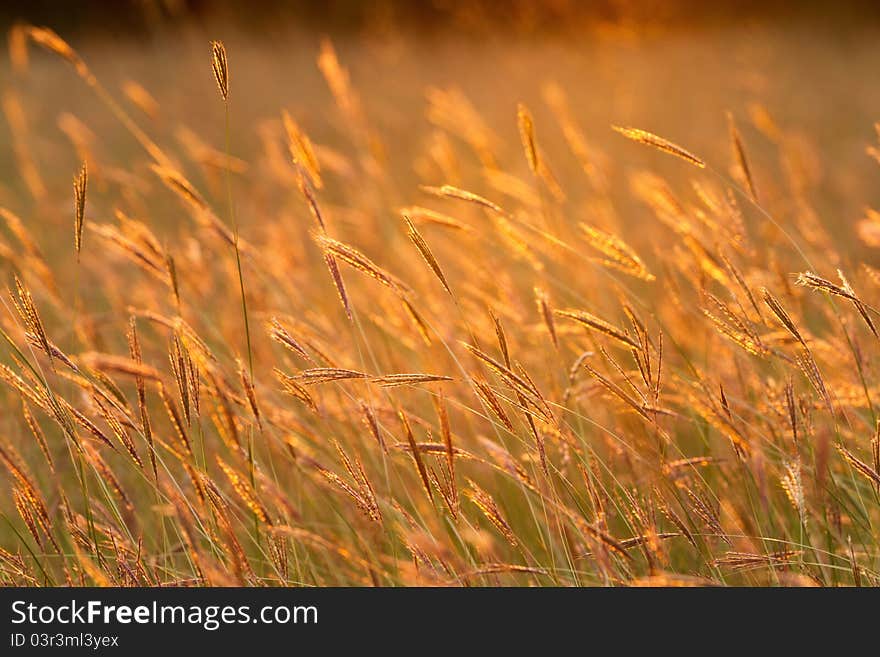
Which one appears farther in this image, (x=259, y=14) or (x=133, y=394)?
(x=259, y=14)

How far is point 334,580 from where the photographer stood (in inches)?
64.8

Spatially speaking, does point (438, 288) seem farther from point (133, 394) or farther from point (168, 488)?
point (168, 488)

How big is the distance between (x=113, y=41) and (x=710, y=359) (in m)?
12.5

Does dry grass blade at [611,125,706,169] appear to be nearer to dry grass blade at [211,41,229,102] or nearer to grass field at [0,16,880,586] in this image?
grass field at [0,16,880,586]

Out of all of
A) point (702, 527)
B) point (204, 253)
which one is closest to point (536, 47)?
point (204, 253)

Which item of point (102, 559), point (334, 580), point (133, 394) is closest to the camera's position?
point (102, 559)

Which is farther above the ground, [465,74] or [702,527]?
[465,74]

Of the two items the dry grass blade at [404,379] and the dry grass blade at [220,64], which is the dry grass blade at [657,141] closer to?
the dry grass blade at [404,379]

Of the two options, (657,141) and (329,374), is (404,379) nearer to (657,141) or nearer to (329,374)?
(329,374)

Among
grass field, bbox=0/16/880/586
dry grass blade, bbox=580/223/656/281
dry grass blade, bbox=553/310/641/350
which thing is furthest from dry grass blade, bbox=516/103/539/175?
dry grass blade, bbox=553/310/641/350

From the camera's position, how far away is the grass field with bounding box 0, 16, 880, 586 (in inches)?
50.0

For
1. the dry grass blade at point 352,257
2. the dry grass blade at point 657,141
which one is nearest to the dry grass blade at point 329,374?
the dry grass blade at point 352,257

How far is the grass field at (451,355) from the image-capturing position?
1.27 m

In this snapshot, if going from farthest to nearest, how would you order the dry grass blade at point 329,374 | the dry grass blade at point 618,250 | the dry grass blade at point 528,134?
the dry grass blade at point 528,134 < the dry grass blade at point 618,250 < the dry grass blade at point 329,374
